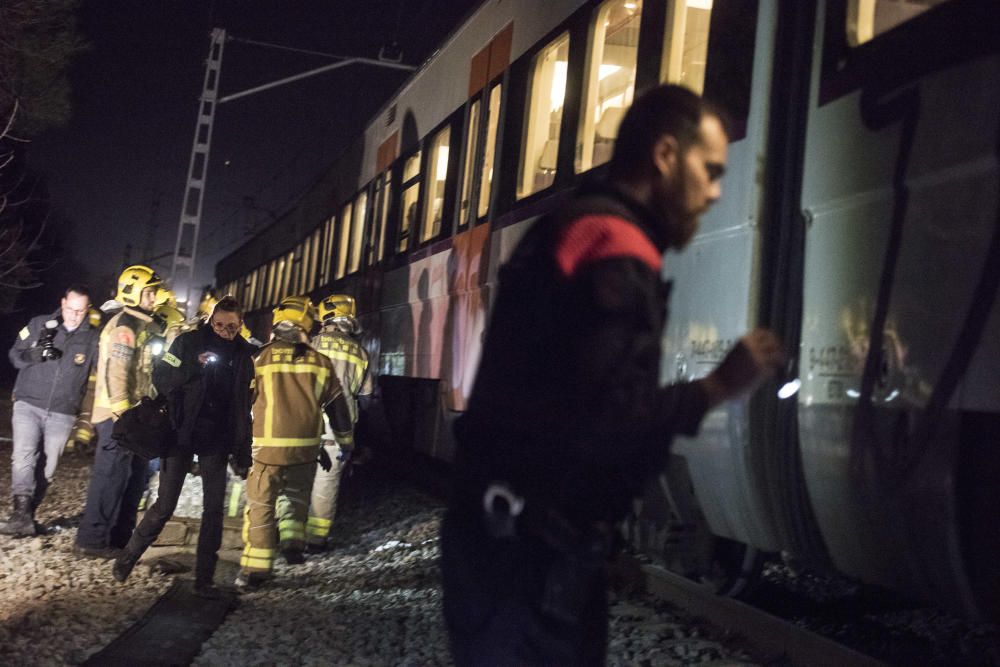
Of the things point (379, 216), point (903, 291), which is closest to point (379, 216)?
point (379, 216)

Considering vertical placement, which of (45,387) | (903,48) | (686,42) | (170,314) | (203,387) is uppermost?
(686,42)

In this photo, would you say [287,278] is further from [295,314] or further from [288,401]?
[288,401]

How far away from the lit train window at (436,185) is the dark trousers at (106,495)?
9.74 feet

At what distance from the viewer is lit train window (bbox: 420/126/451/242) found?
8.48m

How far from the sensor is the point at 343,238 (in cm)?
1262

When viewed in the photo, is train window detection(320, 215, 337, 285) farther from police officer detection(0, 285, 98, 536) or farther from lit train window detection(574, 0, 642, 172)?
lit train window detection(574, 0, 642, 172)

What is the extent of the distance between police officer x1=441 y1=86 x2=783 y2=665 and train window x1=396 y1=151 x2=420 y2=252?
755 centimetres

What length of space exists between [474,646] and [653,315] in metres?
0.65

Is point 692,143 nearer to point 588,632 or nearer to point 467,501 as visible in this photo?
point 467,501

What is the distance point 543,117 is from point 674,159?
4.82 m

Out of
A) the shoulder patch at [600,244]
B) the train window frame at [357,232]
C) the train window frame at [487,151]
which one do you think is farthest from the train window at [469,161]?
the shoulder patch at [600,244]

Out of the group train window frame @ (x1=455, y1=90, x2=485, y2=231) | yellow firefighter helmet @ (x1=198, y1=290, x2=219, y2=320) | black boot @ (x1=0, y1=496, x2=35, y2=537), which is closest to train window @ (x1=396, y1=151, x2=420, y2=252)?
train window frame @ (x1=455, y1=90, x2=485, y2=231)

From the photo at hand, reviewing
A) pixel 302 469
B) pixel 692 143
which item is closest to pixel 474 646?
pixel 692 143

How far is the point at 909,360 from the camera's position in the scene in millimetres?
3119
